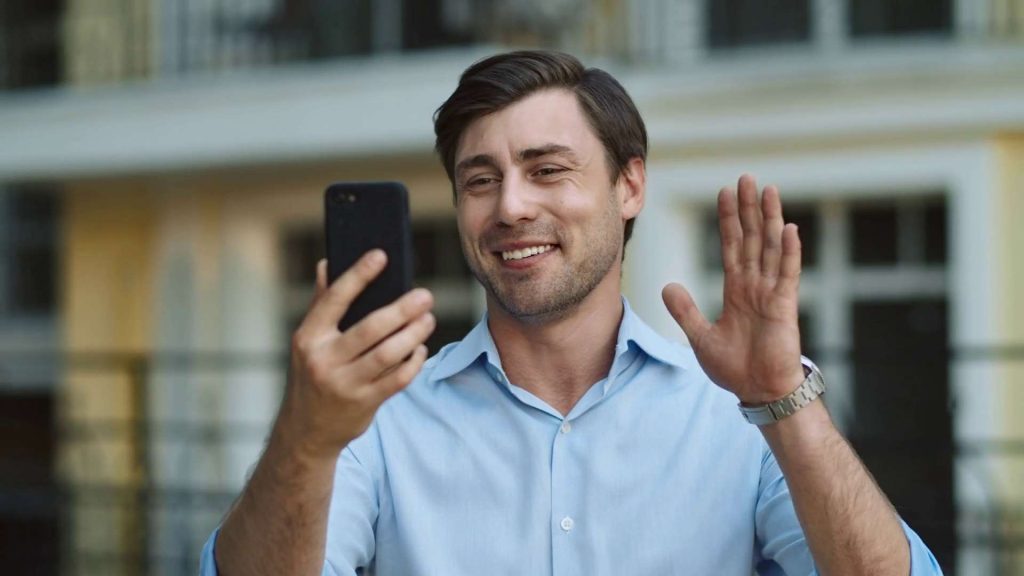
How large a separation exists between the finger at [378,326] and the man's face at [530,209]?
1.44ft

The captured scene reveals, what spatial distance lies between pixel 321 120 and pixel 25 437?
422cm

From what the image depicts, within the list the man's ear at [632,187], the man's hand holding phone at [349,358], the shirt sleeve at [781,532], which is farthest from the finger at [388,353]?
the man's ear at [632,187]

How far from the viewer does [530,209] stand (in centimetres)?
198

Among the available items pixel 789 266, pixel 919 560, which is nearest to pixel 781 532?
pixel 919 560

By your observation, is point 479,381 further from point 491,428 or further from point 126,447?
point 126,447

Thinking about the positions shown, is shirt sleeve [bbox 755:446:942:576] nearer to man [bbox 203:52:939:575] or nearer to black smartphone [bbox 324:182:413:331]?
man [bbox 203:52:939:575]

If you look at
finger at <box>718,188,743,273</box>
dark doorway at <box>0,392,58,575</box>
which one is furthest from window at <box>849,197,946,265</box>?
finger at <box>718,188,743,273</box>

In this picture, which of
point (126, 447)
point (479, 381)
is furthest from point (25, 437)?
point (479, 381)

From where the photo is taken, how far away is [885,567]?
1748 millimetres

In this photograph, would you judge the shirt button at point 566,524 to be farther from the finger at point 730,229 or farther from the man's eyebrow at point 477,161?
the man's eyebrow at point 477,161

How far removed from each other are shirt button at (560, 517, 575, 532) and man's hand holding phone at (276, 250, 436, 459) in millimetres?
463

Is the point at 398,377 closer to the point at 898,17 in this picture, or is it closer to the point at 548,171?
the point at 548,171

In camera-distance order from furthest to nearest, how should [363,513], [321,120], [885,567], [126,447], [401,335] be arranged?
[126,447], [321,120], [363,513], [885,567], [401,335]

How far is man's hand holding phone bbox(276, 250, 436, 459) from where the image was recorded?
5.04 ft
